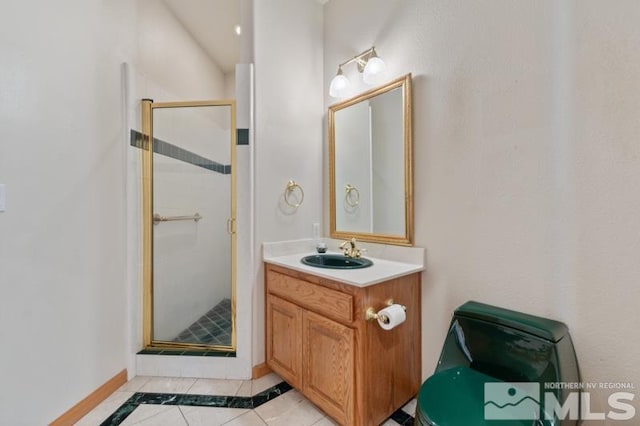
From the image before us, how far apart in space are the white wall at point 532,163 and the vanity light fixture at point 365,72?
138 mm

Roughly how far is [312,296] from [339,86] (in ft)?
4.98

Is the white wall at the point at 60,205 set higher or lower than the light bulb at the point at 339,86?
lower

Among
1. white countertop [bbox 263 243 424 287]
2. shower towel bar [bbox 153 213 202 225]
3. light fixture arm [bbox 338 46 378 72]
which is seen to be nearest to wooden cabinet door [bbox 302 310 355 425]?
white countertop [bbox 263 243 424 287]

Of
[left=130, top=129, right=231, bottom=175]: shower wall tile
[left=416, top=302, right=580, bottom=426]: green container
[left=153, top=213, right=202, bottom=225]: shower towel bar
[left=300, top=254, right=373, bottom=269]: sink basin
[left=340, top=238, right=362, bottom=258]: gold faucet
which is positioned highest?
[left=130, top=129, right=231, bottom=175]: shower wall tile

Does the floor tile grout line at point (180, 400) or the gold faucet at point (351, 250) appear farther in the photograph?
the gold faucet at point (351, 250)

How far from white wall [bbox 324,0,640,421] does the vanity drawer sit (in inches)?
22.7

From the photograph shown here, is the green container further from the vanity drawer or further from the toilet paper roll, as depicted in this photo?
the vanity drawer

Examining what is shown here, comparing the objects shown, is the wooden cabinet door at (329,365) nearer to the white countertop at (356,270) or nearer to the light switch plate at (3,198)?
the white countertop at (356,270)

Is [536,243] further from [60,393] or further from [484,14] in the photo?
[60,393]

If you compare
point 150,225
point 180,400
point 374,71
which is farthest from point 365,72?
point 180,400

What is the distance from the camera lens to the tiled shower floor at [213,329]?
6.93 ft

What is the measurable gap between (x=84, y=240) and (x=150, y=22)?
186 cm

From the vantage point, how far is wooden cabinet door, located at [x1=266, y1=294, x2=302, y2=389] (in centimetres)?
167

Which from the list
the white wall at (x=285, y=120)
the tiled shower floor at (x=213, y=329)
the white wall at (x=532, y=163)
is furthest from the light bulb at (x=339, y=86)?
the tiled shower floor at (x=213, y=329)
